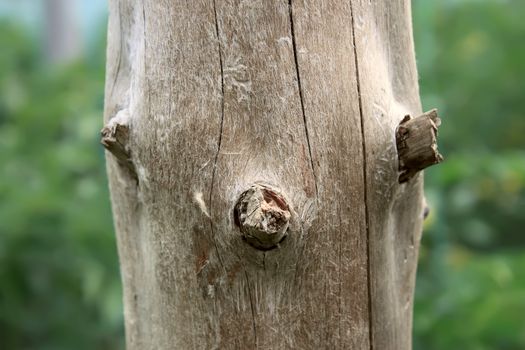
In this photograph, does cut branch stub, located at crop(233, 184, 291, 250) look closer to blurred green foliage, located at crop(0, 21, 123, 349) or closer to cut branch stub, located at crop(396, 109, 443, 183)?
cut branch stub, located at crop(396, 109, 443, 183)

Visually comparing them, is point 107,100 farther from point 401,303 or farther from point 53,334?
point 53,334

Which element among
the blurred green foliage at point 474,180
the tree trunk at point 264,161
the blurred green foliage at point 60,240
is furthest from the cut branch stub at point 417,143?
the blurred green foliage at point 60,240

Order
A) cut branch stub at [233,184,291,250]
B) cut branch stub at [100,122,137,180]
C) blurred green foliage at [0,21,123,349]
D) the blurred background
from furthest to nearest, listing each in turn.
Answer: blurred green foliage at [0,21,123,349], the blurred background, cut branch stub at [100,122,137,180], cut branch stub at [233,184,291,250]

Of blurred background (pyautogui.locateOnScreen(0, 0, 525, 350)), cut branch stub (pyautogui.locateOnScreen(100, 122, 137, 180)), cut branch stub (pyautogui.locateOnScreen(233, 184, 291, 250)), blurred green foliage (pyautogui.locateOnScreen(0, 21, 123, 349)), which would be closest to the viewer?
cut branch stub (pyautogui.locateOnScreen(233, 184, 291, 250))

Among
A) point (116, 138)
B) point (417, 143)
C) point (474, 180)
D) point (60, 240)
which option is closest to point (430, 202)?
point (474, 180)

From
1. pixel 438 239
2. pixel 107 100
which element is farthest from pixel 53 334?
pixel 107 100

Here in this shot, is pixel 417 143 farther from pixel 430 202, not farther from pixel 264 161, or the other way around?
pixel 430 202

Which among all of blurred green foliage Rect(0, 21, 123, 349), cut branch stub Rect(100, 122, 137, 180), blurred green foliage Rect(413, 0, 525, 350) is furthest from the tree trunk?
blurred green foliage Rect(0, 21, 123, 349)
